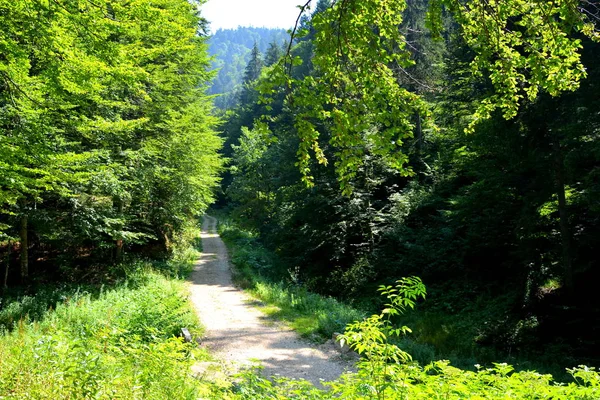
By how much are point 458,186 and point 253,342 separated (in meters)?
12.9

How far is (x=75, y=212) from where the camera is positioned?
12188 millimetres

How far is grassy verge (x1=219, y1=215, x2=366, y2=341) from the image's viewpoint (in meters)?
9.78

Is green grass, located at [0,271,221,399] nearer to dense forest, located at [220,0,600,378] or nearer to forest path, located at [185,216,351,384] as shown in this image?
forest path, located at [185,216,351,384]

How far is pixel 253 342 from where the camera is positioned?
30.1 ft

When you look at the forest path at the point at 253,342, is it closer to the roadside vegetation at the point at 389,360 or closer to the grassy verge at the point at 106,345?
the roadside vegetation at the point at 389,360

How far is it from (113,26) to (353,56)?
4.76 meters

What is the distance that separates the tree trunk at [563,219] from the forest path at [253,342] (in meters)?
7.76

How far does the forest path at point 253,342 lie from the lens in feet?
24.8

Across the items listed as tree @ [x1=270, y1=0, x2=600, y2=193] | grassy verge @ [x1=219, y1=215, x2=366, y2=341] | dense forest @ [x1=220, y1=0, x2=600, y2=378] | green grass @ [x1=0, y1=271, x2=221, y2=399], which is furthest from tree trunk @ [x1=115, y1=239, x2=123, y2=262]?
tree @ [x1=270, y1=0, x2=600, y2=193]

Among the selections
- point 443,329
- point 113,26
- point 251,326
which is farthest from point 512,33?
point 443,329

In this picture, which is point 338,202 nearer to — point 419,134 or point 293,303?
point 293,303

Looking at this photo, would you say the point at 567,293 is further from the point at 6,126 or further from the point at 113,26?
the point at 6,126

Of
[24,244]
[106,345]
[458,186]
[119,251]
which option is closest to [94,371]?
[106,345]

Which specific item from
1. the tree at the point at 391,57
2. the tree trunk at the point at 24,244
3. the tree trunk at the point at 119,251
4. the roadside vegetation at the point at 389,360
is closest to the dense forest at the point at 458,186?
the tree at the point at 391,57
